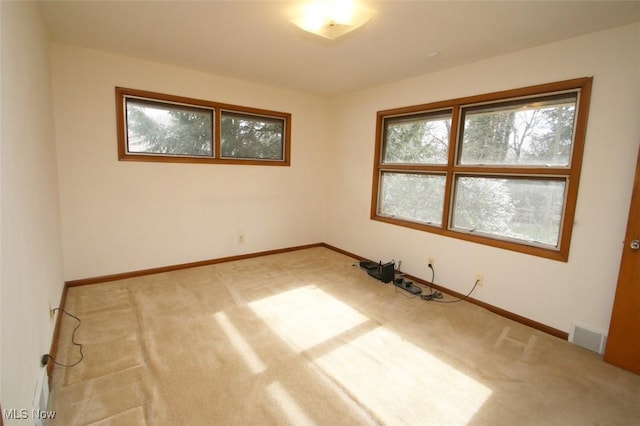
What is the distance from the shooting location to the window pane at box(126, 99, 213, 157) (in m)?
3.36

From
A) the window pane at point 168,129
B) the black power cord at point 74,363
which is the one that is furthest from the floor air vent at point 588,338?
the window pane at point 168,129

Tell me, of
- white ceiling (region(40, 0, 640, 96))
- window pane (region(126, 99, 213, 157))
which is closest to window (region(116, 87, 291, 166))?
window pane (region(126, 99, 213, 157))

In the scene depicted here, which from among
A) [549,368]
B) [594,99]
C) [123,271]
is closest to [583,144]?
[594,99]

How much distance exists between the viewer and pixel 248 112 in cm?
407

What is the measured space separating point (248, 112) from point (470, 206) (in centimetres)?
305

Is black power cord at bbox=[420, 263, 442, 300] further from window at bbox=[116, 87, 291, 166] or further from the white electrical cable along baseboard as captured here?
the white electrical cable along baseboard

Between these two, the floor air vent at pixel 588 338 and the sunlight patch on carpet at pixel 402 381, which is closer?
the sunlight patch on carpet at pixel 402 381

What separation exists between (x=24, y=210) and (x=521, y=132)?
374cm

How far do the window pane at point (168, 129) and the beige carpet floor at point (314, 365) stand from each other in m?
1.63

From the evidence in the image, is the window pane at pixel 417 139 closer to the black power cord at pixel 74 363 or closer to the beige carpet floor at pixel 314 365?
the beige carpet floor at pixel 314 365

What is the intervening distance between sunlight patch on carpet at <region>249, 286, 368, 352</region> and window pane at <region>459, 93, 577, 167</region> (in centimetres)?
208

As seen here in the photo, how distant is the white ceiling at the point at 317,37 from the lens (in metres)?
2.07
